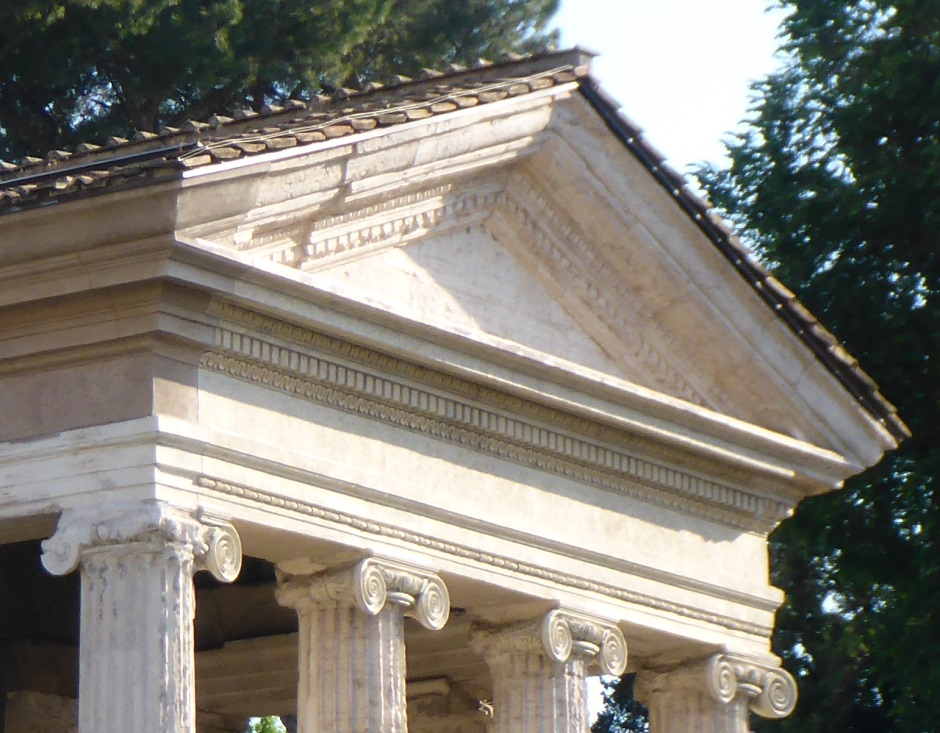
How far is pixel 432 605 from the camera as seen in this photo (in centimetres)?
1551

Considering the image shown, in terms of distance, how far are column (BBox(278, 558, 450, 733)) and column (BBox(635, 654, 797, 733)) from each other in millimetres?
3136

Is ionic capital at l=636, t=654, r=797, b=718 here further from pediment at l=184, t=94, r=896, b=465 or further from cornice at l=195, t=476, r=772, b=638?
pediment at l=184, t=94, r=896, b=465

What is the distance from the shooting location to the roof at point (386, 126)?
44.8 ft

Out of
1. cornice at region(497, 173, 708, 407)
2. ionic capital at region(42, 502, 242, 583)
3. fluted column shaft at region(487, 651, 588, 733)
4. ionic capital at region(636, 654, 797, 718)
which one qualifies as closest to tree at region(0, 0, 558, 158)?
A: cornice at region(497, 173, 708, 407)

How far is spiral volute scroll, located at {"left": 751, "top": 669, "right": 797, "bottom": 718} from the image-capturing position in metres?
18.2

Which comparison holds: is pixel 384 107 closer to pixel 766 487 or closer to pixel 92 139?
pixel 766 487

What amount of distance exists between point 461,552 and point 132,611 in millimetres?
2800

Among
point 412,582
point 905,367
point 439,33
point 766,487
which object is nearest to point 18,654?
point 412,582

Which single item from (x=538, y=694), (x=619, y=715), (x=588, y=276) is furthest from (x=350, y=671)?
(x=619, y=715)

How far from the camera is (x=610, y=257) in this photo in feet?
55.9

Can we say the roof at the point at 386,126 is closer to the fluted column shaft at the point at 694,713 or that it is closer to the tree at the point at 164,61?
the fluted column shaft at the point at 694,713

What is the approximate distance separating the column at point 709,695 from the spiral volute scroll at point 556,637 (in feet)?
5.45

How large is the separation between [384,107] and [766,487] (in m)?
4.04

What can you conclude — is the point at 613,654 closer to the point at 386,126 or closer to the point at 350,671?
the point at 350,671
